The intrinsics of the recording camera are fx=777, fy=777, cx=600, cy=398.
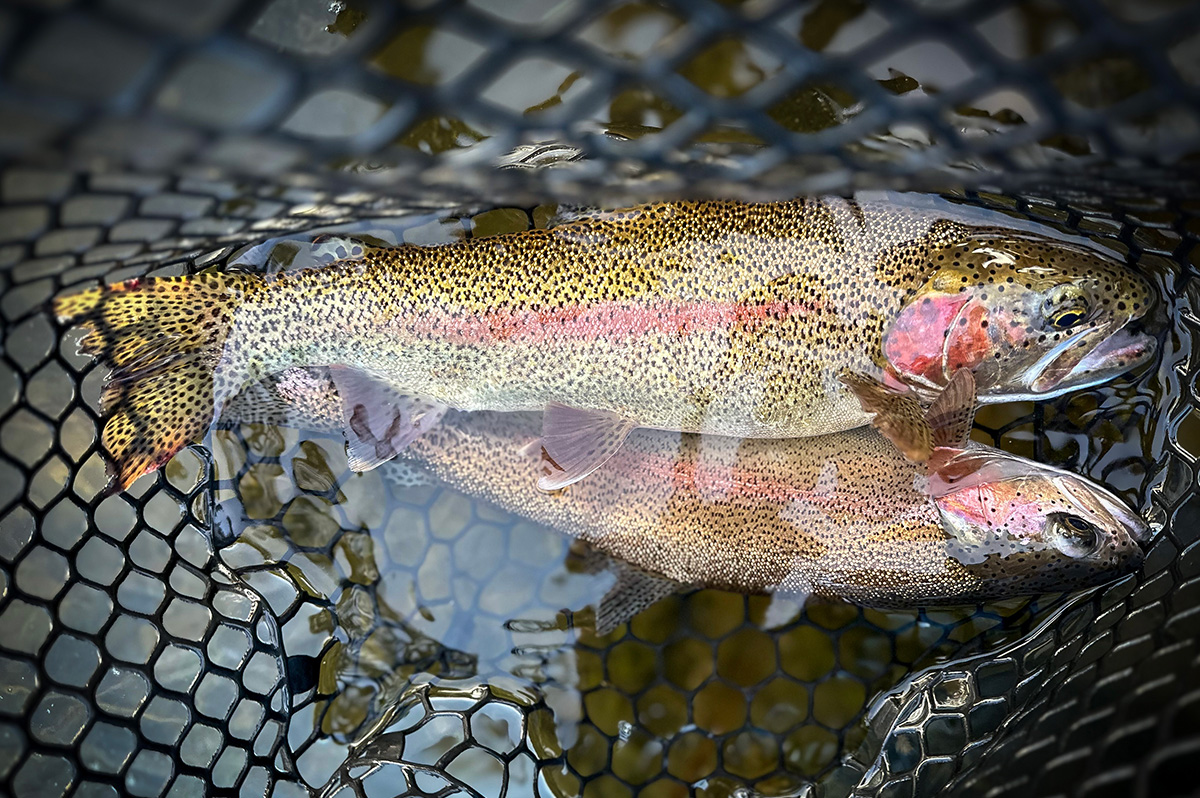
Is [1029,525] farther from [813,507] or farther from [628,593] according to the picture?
[628,593]

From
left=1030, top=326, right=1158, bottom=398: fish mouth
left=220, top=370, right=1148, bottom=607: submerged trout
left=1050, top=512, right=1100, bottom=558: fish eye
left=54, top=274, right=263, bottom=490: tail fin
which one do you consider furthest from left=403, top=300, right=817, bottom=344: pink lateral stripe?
left=1050, top=512, right=1100, bottom=558: fish eye

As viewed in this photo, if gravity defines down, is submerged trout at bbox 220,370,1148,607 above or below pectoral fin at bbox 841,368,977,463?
below

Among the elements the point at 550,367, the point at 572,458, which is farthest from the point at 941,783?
the point at 550,367

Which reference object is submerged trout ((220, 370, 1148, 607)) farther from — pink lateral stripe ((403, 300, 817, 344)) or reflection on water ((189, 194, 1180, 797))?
pink lateral stripe ((403, 300, 817, 344))

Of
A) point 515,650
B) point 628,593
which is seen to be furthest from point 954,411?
point 515,650

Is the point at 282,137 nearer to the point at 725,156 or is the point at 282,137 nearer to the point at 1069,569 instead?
the point at 725,156

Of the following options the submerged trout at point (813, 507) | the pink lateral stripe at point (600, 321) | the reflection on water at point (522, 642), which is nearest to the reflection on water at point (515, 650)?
the reflection on water at point (522, 642)

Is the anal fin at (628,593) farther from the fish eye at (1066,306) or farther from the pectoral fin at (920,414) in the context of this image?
the fish eye at (1066,306)
